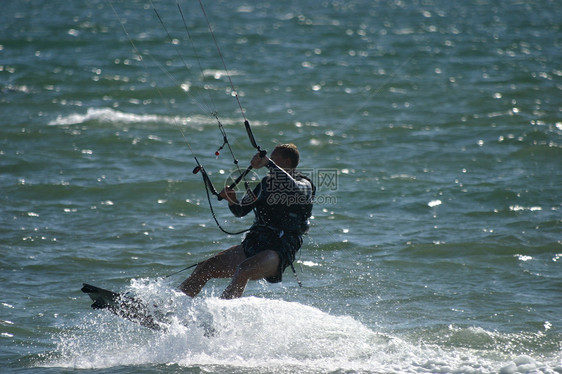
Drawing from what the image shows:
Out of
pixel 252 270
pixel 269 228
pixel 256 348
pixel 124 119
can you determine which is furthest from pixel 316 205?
pixel 124 119

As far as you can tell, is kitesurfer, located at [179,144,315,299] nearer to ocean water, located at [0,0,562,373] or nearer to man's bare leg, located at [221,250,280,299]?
man's bare leg, located at [221,250,280,299]

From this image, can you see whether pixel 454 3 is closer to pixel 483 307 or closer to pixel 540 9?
pixel 540 9

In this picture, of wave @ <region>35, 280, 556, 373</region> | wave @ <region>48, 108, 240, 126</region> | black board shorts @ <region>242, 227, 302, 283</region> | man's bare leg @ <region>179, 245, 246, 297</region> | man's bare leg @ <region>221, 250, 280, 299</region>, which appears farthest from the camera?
wave @ <region>48, 108, 240, 126</region>

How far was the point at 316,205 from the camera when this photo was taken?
1136 centimetres

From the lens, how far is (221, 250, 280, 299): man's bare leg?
6535 mm

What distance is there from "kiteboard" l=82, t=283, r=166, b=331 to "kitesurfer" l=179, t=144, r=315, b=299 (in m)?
0.40

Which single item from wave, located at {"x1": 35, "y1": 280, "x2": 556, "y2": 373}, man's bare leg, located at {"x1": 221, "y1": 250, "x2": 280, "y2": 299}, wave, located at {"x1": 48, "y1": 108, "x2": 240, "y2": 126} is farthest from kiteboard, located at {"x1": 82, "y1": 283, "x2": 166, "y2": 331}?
wave, located at {"x1": 48, "y1": 108, "x2": 240, "y2": 126}

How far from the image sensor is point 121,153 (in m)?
14.1

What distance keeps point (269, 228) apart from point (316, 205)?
462 centimetres

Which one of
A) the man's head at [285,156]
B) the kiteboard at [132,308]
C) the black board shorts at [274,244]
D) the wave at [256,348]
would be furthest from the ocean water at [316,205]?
the man's head at [285,156]

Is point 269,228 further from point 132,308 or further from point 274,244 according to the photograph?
point 132,308

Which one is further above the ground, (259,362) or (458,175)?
(259,362)

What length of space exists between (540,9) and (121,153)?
28195mm

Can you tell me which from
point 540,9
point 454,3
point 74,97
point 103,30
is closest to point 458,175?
point 74,97
